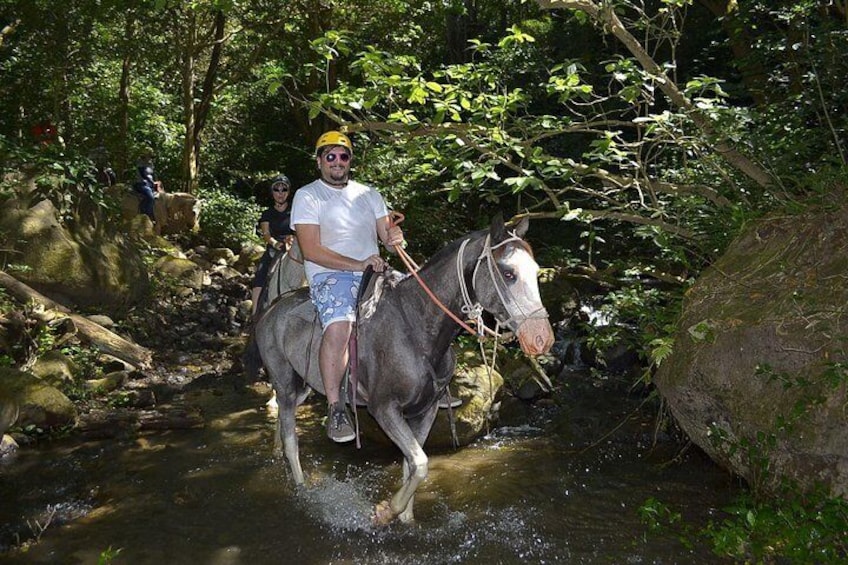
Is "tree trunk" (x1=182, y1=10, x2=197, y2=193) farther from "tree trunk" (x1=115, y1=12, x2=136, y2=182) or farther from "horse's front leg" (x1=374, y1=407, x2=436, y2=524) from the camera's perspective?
"horse's front leg" (x1=374, y1=407, x2=436, y2=524)

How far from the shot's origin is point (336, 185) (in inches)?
239

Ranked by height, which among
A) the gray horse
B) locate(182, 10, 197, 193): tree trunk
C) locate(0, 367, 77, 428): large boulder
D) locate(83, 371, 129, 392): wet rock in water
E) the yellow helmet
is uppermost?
locate(182, 10, 197, 193): tree trunk

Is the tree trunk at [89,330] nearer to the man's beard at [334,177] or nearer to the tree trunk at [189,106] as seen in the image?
the man's beard at [334,177]

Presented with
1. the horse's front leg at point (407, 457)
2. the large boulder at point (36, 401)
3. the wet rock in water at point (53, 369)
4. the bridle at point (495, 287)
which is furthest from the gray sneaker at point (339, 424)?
the wet rock in water at point (53, 369)

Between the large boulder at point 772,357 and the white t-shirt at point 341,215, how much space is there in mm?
3194

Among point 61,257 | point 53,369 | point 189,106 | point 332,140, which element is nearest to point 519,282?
point 332,140

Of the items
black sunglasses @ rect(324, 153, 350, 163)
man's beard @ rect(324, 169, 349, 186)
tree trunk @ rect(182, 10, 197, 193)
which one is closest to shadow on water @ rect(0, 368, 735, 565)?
man's beard @ rect(324, 169, 349, 186)

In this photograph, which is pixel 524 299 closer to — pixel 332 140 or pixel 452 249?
pixel 452 249

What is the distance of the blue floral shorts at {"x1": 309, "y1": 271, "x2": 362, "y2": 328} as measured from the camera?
5773mm

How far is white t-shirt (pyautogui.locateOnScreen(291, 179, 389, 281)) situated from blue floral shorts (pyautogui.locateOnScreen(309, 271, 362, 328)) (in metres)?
0.13

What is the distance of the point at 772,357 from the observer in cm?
596

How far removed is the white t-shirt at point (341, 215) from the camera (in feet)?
19.3

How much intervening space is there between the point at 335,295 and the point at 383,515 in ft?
6.12

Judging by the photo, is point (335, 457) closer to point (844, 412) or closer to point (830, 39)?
point (844, 412)
